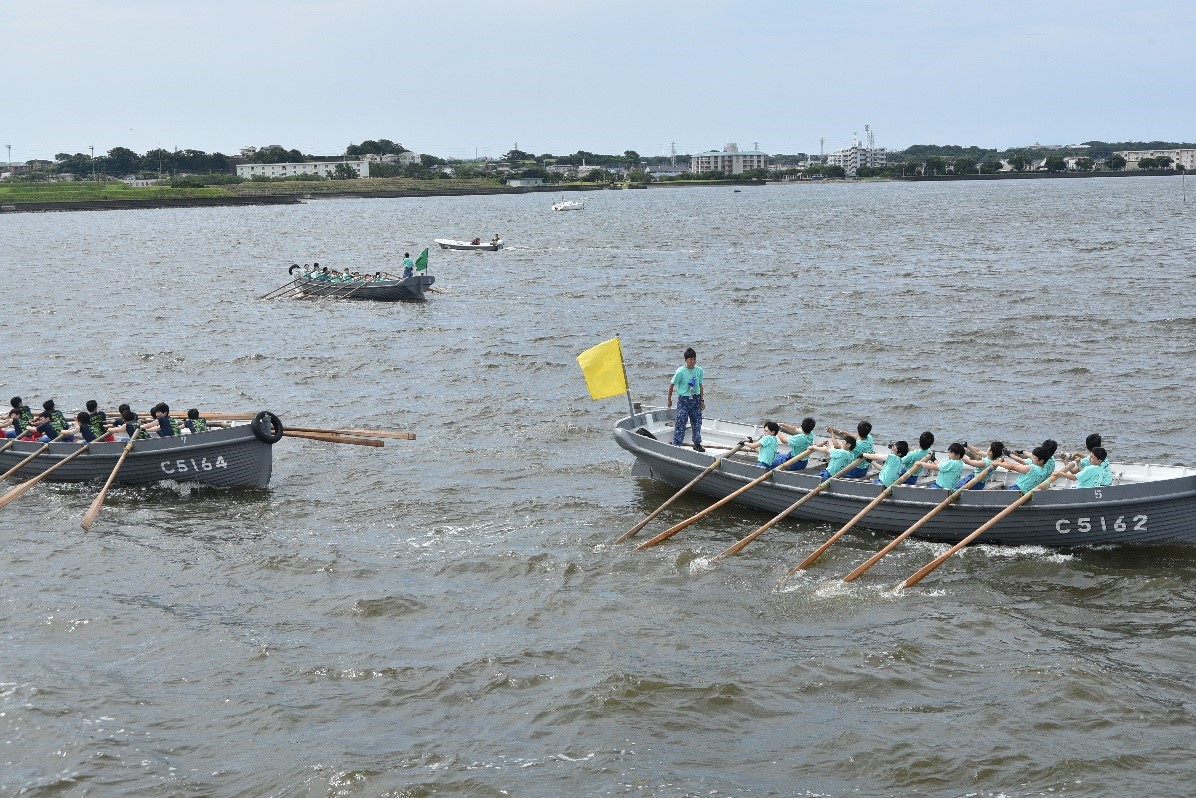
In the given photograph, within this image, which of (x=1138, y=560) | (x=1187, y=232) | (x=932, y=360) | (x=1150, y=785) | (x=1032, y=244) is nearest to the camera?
(x=1150, y=785)

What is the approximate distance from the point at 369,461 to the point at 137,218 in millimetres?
131009

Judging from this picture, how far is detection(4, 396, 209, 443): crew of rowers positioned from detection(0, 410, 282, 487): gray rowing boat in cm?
37

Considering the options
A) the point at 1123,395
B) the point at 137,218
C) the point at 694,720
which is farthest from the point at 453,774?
the point at 137,218

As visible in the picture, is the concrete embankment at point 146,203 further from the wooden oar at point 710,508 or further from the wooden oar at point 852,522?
the wooden oar at point 852,522

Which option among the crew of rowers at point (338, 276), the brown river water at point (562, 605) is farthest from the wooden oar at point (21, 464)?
the crew of rowers at point (338, 276)

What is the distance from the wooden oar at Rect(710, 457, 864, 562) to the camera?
18078 mm

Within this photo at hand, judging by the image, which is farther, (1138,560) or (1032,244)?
(1032,244)

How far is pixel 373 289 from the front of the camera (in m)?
49.0

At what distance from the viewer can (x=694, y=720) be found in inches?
523

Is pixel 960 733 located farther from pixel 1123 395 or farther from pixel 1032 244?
pixel 1032 244

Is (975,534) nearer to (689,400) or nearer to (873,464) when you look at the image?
(873,464)

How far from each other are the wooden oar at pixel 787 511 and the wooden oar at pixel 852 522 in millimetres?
693

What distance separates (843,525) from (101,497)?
12568 millimetres

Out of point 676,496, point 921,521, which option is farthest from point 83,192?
point 921,521
